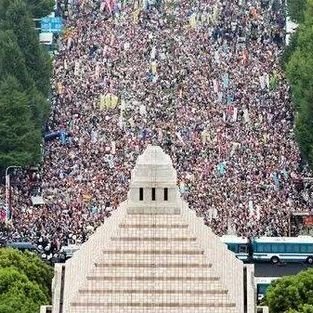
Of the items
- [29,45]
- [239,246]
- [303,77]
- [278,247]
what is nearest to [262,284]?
[239,246]

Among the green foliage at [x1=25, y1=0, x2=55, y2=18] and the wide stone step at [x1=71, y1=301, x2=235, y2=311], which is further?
the green foliage at [x1=25, y1=0, x2=55, y2=18]

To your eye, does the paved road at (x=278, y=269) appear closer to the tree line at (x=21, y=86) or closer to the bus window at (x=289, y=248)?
the bus window at (x=289, y=248)

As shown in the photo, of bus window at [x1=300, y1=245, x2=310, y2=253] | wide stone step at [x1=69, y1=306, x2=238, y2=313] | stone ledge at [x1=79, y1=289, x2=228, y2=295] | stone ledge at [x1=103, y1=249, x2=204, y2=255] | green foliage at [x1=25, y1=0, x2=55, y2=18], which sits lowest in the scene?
wide stone step at [x1=69, y1=306, x2=238, y2=313]

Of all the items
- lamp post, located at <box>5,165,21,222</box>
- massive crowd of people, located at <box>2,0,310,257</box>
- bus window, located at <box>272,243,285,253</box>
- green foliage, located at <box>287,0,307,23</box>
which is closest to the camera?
bus window, located at <box>272,243,285,253</box>

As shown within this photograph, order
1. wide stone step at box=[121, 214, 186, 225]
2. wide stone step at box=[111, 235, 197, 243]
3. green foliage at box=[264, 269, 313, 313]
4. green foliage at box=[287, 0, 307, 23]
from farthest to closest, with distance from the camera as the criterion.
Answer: green foliage at box=[287, 0, 307, 23] → green foliage at box=[264, 269, 313, 313] → wide stone step at box=[121, 214, 186, 225] → wide stone step at box=[111, 235, 197, 243]

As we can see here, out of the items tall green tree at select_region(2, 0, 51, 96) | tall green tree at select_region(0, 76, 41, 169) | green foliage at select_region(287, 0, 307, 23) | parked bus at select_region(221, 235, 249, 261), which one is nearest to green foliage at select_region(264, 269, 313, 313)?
parked bus at select_region(221, 235, 249, 261)

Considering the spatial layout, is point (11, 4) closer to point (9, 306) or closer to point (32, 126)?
point (32, 126)

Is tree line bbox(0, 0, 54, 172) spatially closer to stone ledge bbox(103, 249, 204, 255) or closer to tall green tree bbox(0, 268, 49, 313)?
tall green tree bbox(0, 268, 49, 313)

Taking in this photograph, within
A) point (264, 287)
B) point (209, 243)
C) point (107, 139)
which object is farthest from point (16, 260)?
point (107, 139)
